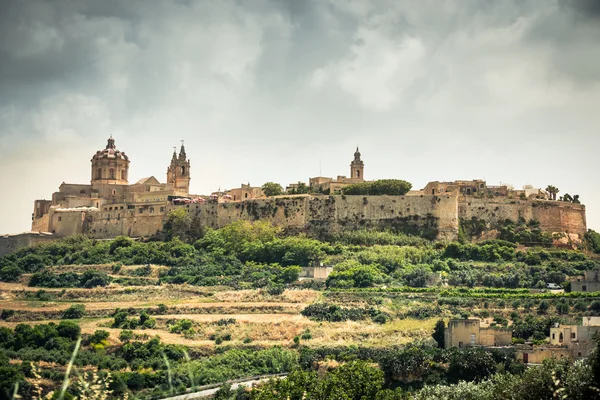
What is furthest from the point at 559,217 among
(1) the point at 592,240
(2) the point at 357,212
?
(2) the point at 357,212

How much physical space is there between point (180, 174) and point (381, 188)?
1837cm

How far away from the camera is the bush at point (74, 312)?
5522 cm

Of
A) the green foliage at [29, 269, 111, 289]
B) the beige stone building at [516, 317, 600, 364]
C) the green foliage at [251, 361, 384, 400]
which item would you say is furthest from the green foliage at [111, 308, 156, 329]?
the beige stone building at [516, 317, 600, 364]

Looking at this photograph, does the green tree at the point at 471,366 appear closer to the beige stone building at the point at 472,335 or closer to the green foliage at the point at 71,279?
the beige stone building at the point at 472,335

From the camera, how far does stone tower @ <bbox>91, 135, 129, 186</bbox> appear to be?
8238 cm

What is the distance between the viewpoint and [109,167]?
82.6 meters

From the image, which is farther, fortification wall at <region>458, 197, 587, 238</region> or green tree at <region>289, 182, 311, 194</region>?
green tree at <region>289, 182, 311, 194</region>

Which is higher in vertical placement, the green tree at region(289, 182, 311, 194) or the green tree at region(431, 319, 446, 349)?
the green tree at region(289, 182, 311, 194)

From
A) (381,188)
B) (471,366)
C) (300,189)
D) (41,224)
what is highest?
(300,189)

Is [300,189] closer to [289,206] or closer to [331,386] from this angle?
[289,206]

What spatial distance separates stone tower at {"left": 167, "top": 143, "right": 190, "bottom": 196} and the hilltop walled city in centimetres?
8

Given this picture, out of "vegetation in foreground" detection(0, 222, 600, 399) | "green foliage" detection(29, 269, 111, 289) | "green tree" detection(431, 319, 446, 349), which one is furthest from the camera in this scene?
"green foliage" detection(29, 269, 111, 289)

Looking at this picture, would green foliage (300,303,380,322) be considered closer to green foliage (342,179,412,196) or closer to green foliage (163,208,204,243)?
green foliage (342,179,412,196)

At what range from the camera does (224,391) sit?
39781mm
